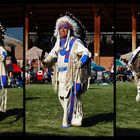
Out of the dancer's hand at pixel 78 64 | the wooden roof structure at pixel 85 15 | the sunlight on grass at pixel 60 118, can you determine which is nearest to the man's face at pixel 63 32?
the dancer's hand at pixel 78 64

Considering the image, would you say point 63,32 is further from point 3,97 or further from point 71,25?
point 3,97

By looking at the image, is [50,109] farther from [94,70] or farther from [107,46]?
[107,46]

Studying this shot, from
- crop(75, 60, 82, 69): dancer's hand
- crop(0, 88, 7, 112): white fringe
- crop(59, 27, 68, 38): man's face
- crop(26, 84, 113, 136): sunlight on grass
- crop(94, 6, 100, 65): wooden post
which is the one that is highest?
crop(94, 6, 100, 65): wooden post

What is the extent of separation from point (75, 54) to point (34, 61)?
13565 mm

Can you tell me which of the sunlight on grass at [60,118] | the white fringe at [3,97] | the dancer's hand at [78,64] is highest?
the dancer's hand at [78,64]

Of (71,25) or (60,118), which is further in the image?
(60,118)

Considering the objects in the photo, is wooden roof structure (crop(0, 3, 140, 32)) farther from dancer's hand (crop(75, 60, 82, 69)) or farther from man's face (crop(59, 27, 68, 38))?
dancer's hand (crop(75, 60, 82, 69))

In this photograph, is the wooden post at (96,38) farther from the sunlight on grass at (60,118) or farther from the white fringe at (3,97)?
the white fringe at (3,97)

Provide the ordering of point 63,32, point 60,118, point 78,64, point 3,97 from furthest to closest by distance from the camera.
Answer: point 60,118 < point 3,97 < point 63,32 < point 78,64

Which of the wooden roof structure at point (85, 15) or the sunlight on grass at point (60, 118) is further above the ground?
the wooden roof structure at point (85, 15)

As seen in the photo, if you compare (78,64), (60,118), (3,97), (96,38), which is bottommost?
(60,118)

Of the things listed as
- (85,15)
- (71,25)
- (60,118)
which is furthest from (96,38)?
(71,25)

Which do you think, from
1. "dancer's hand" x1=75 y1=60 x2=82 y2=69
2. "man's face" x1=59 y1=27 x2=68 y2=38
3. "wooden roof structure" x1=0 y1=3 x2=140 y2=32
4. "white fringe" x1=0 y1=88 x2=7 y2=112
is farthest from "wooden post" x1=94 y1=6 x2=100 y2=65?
"dancer's hand" x1=75 y1=60 x2=82 y2=69

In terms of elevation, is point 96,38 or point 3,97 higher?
point 96,38
